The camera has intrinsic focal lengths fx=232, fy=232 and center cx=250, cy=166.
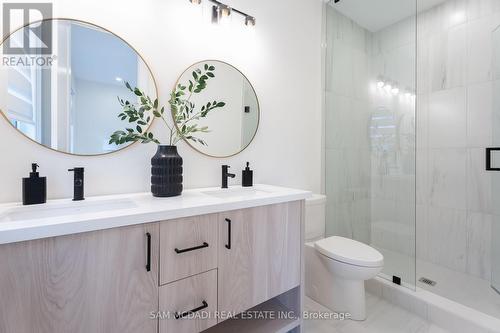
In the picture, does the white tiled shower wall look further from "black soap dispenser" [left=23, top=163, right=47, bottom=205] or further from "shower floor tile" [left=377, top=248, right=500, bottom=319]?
"black soap dispenser" [left=23, top=163, right=47, bottom=205]


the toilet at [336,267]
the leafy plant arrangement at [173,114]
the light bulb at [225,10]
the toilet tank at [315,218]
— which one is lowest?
the toilet at [336,267]

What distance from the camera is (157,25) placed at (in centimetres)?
136

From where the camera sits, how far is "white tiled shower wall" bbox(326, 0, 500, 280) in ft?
6.64

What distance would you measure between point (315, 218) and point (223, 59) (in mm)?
1437

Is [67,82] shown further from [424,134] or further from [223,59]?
[424,134]

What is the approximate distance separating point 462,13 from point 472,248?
6.92ft

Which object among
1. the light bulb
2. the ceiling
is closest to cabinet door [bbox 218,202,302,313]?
the light bulb

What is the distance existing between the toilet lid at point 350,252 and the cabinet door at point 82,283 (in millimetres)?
1205

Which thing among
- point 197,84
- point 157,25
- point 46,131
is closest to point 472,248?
point 197,84

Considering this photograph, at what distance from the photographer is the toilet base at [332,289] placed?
1639 mm

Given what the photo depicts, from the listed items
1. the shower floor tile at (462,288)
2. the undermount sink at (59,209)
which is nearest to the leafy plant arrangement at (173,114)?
the undermount sink at (59,209)

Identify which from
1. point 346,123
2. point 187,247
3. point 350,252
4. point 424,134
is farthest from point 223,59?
point 424,134

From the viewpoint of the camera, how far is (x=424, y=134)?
2.34 meters

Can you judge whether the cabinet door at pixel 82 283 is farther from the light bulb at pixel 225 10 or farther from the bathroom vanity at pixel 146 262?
the light bulb at pixel 225 10
